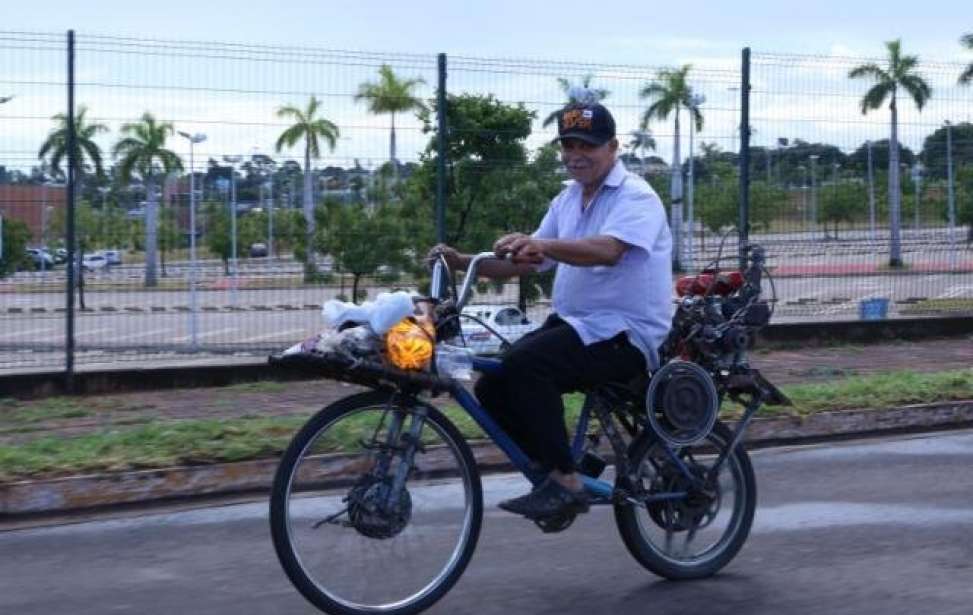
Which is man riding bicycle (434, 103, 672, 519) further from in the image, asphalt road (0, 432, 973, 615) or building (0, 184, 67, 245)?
building (0, 184, 67, 245)

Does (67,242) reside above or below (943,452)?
above

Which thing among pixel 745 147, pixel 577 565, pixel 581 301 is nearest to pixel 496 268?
pixel 581 301

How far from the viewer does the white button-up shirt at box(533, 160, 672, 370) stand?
5.34 meters

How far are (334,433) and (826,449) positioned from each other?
4959mm

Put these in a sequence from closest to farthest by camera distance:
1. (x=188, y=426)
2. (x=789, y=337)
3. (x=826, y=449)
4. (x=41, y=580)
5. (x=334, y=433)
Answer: (x=334, y=433)
(x=41, y=580)
(x=188, y=426)
(x=826, y=449)
(x=789, y=337)

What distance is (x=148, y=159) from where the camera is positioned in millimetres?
11797

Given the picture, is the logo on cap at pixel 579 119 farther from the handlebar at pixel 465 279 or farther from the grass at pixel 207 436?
the grass at pixel 207 436

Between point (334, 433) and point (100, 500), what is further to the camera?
point (100, 500)

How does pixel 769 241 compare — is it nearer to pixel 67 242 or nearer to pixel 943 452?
pixel 943 452

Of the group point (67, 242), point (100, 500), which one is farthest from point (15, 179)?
point (100, 500)

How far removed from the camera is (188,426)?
855 cm

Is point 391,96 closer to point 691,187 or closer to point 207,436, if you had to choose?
point 691,187

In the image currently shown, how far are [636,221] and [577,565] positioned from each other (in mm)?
1554

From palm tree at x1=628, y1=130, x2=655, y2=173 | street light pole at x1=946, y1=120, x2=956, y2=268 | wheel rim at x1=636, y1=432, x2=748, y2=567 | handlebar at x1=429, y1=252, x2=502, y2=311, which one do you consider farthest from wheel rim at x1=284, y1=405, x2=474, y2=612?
street light pole at x1=946, y1=120, x2=956, y2=268
